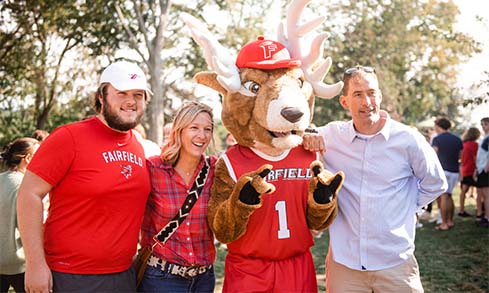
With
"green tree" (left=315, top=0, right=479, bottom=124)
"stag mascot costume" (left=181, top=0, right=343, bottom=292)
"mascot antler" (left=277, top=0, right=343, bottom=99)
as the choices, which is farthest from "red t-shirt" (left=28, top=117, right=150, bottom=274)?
"green tree" (left=315, top=0, right=479, bottom=124)

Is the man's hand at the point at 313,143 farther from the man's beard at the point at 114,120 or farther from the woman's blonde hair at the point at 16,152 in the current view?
the woman's blonde hair at the point at 16,152

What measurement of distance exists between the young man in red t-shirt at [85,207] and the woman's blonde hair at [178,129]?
0.26 meters

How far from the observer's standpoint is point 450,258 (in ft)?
24.4

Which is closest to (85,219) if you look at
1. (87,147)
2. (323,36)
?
(87,147)

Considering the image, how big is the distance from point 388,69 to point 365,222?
2229 centimetres

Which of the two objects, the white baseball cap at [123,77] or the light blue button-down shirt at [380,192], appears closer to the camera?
the white baseball cap at [123,77]

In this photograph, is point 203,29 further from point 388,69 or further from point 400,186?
point 388,69

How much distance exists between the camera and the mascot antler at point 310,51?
3.55 meters

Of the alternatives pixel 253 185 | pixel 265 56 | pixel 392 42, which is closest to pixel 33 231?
pixel 253 185

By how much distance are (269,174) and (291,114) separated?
448 millimetres

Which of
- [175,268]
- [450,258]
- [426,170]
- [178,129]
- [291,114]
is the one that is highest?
[291,114]

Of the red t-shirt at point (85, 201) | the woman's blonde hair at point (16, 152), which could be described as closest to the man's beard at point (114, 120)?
the red t-shirt at point (85, 201)

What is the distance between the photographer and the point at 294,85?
132 inches

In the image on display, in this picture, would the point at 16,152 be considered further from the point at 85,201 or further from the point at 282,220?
the point at 282,220
